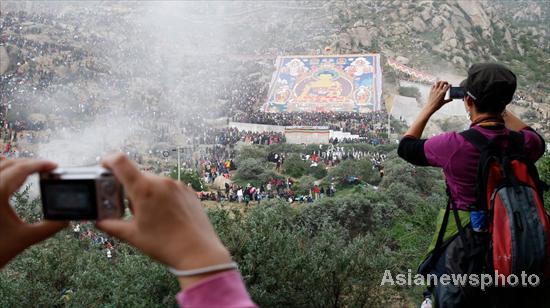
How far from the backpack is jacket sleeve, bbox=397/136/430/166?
178 mm

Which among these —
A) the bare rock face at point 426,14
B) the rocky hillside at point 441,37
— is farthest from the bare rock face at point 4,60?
the bare rock face at point 426,14

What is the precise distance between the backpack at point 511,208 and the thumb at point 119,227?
1111 millimetres

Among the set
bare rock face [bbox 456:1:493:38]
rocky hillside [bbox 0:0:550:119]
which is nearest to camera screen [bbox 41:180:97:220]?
rocky hillside [bbox 0:0:550:119]

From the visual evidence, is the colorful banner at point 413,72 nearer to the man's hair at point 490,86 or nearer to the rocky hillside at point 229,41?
the rocky hillside at point 229,41

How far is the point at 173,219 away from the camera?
2.28 feet

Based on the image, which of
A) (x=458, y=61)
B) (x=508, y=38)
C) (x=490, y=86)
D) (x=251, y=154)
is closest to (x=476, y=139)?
(x=490, y=86)

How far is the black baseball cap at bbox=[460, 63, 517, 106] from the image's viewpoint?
1552 mm

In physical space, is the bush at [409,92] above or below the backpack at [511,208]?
below

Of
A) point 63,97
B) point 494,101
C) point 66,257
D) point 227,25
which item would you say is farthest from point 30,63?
point 494,101

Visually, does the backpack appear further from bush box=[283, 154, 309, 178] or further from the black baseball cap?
bush box=[283, 154, 309, 178]

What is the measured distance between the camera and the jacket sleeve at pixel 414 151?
66.4 inches

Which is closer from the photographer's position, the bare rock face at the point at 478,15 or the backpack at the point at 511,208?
the backpack at the point at 511,208

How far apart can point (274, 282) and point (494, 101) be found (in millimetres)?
3935

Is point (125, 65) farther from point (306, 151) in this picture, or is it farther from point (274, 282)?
point (274, 282)
